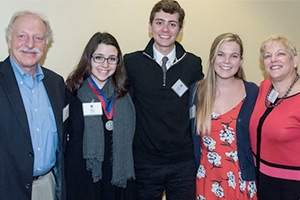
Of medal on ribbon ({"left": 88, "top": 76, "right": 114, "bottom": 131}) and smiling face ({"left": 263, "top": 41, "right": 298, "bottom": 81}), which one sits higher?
smiling face ({"left": 263, "top": 41, "right": 298, "bottom": 81})

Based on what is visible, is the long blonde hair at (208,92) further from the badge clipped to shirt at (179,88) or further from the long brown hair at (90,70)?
the long brown hair at (90,70)

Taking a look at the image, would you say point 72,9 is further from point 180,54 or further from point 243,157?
point 243,157

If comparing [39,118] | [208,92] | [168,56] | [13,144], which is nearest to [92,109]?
[39,118]

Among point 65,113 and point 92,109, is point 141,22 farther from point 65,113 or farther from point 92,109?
point 65,113

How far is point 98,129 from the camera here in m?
2.39

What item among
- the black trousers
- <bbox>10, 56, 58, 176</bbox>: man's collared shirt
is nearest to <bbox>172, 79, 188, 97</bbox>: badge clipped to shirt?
the black trousers

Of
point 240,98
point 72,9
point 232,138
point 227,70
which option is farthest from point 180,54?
point 72,9

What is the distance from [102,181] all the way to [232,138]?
1.01 meters

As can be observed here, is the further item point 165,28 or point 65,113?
point 165,28

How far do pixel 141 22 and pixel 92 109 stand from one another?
113 centimetres

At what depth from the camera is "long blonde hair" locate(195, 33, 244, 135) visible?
2.49m

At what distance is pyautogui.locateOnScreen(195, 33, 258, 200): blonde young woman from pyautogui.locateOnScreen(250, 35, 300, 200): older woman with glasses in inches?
3.3

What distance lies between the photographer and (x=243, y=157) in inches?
→ 95.6

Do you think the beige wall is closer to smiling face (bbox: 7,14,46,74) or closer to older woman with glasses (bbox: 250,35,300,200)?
smiling face (bbox: 7,14,46,74)
